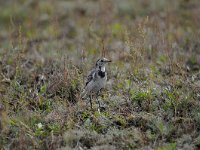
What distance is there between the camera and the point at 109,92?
8016 mm

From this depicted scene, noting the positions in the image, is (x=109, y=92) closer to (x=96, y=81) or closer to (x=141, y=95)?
(x=96, y=81)

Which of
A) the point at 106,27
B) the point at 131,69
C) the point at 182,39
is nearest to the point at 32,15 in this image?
the point at 106,27

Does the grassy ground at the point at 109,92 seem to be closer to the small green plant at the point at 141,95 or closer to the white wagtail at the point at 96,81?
the small green plant at the point at 141,95

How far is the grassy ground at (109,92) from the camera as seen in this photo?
629cm

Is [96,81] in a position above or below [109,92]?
above

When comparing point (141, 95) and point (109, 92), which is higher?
point (141, 95)

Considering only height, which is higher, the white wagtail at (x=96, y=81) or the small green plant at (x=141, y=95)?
the white wagtail at (x=96, y=81)

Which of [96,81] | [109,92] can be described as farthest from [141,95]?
[109,92]

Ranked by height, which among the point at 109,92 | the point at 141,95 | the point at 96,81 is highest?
the point at 96,81

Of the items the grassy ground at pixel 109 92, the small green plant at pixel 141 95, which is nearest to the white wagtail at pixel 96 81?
the grassy ground at pixel 109 92

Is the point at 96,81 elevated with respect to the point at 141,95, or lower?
elevated

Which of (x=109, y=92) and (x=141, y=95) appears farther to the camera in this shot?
(x=109, y=92)

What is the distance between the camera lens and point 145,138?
20.5 feet

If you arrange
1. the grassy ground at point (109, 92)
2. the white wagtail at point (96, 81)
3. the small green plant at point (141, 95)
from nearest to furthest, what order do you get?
1. the grassy ground at point (109, 92)
2. the small green plant at point (141, 95)
3. the white wagtail at point (96, 81)
